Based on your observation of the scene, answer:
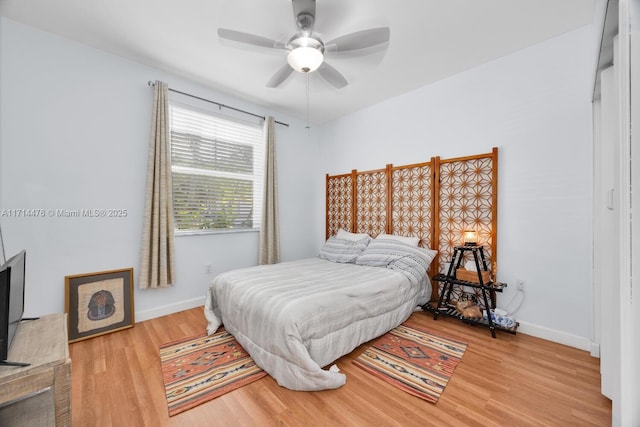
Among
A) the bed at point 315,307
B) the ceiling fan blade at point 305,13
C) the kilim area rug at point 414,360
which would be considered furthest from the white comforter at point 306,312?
the ceiling fan blade at point 305,13

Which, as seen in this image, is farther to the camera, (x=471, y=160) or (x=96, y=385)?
(x=471, y=160)

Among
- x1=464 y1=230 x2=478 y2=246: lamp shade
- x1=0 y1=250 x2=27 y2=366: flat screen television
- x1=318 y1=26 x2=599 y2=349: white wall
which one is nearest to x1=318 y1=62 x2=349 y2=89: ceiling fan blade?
x1=318 y1=26 x2=599 y2=349: white wall

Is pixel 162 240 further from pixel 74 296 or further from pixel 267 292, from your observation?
pixel 267 292

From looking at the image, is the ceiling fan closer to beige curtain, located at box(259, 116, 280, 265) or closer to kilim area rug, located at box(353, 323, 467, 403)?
beige curtain, located at box(259, 116, 280, 265)

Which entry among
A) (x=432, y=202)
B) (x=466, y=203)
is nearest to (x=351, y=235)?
(x=432, y=202)

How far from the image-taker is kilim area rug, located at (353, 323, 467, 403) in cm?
172

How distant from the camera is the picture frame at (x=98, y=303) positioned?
7.72 feet

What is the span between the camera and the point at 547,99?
2.35 meters

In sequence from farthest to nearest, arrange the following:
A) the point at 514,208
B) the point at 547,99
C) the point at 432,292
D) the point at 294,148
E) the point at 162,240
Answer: the point at 294,148 < the point at 432,292 < the point at 162,240 < the point at 514,208 < the point at 547,99

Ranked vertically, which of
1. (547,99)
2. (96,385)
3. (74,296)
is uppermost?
(547,99)

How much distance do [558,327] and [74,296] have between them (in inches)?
174

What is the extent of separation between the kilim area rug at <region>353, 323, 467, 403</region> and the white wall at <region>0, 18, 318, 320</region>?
2.29 metres

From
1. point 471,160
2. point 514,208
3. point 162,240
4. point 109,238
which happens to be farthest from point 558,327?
point 109,238

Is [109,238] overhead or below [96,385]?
overhead
